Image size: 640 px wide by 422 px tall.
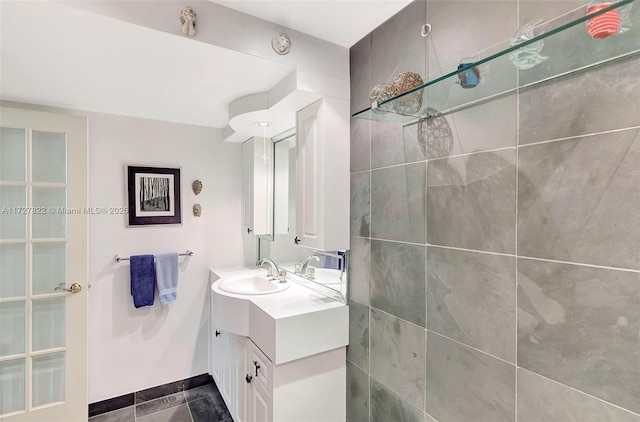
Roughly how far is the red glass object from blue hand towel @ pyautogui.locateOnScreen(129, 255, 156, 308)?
8.45ft

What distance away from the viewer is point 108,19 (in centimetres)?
111

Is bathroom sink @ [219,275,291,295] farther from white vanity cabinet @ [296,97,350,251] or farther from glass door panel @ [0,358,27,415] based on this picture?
glass door panel @ [0,358,27,415]

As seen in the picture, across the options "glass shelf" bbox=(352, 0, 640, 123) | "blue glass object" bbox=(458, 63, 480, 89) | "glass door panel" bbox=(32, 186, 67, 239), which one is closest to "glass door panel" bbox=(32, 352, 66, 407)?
"glass door panel" bbox=(32, 186, 67, 239)

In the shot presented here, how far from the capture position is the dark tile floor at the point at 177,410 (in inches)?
82.0

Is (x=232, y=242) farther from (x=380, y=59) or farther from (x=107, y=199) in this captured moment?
(x=380, y=59)

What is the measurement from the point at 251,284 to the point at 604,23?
2.24 m

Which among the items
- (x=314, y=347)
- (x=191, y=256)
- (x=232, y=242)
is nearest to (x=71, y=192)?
(x=191, y=256)

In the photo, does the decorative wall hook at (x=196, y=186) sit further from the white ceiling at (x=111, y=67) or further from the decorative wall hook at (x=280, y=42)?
Result: the decorative wall hook at (x=280, y=42)

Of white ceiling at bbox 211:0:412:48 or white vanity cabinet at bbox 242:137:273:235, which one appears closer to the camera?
white ceiling at bbox 211:0:412:48

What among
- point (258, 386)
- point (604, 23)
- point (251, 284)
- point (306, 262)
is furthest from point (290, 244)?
point (604, 23)

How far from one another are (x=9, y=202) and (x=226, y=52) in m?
1.72

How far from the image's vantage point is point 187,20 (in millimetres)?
1199

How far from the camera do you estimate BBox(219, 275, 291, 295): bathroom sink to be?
2.02 metres

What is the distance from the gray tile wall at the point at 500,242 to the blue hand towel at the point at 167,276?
1.55 meters
